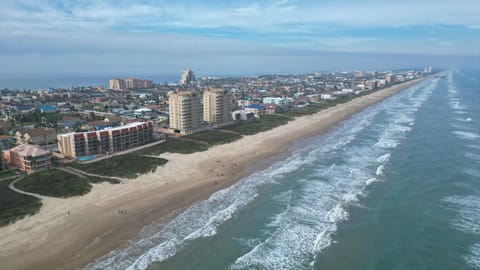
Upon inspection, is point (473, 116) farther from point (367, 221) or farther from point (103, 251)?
point (103, 251)

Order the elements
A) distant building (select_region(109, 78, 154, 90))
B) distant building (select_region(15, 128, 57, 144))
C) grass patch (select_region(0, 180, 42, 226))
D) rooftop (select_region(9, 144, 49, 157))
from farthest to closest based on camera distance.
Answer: distant building (select_region(109, 78, 154, 90)) → distant building (select_region(15, 128, 57, 144)) → rooftop (select_region(9, 144, 49, 157)) → grass patch (select_region(0, 180, 42, 226))

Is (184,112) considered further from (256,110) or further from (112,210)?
(112,210)

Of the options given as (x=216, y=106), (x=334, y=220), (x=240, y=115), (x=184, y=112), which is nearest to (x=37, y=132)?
(x=184, y=112)

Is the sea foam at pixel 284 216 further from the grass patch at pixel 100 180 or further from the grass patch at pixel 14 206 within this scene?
the grass patch at pixel 100 180

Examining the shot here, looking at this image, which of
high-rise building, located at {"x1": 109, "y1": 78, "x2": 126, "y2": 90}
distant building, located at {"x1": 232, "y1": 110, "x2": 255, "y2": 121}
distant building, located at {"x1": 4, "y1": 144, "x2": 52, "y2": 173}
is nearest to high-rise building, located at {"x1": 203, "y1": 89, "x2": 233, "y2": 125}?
distant building, located at {"x1": 232, "y1": 110, "x2": 255, "y2": 121}

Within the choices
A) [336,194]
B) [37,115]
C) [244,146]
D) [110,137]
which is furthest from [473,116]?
[37,115]

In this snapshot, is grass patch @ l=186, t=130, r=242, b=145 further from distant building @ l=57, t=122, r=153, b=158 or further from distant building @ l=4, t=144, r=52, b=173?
distant building @ l=4, t=144, r=52, b=173
